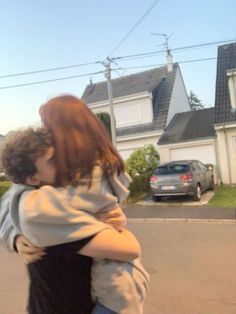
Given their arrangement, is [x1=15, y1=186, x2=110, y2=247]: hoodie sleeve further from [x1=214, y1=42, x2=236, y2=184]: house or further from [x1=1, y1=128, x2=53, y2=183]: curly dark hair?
[x1=214, y1=42, x2=236, y2=184]: house

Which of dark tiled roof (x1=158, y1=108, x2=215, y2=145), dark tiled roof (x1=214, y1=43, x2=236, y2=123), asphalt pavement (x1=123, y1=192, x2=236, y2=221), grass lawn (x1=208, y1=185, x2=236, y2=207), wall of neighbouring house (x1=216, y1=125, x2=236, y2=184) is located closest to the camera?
asphalt pavement (x1=123, y1=192, x2=236, y2=221)

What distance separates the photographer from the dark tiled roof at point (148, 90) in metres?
27.5

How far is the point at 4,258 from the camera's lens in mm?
8508

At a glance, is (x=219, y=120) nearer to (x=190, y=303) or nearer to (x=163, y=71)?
(x=163, y=71)

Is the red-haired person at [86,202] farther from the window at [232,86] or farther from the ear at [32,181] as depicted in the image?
the window at [232,86]

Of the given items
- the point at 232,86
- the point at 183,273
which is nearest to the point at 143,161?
the point at 232,86

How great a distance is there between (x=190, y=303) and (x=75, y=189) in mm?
4064

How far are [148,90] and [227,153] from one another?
7846mm

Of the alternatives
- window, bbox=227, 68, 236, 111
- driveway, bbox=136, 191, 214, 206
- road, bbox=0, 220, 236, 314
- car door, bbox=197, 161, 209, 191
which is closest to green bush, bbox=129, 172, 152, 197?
driveway, bbox=136, 191, 214, 206

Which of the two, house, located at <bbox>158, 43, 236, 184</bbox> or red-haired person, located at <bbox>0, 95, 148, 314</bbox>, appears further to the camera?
house, located at <bbox>158, 43, 236, 184</bbox>

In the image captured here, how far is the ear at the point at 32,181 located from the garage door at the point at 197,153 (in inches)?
875

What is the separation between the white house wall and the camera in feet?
94.5

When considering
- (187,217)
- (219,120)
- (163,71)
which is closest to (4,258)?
(187,217)

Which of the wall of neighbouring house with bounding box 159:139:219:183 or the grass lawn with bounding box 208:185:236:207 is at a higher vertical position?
the wall of neighbouring house with bounding box 159:139:219:183
